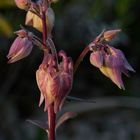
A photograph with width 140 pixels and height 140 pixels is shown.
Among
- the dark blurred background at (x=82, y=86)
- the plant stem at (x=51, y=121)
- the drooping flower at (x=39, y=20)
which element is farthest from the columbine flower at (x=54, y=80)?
the dark blurred background at (x=82, y=86)

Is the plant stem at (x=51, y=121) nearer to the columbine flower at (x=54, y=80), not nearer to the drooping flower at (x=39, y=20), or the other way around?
the columbine flower at (x=54, y=80)

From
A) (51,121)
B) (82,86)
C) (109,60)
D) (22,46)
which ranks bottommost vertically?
(82,86)

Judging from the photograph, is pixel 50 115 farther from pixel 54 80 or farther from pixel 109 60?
pixel 109 60

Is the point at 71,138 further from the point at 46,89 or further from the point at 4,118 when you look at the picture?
the point at 46,89

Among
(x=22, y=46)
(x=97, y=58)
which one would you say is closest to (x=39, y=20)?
(x=22, y=46)

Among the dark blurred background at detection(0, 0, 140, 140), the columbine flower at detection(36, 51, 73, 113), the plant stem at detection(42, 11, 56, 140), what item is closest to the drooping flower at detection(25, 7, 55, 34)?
the plant stem at detection(42, 11, 56, 140)

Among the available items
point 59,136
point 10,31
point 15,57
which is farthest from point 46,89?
point 59,136
